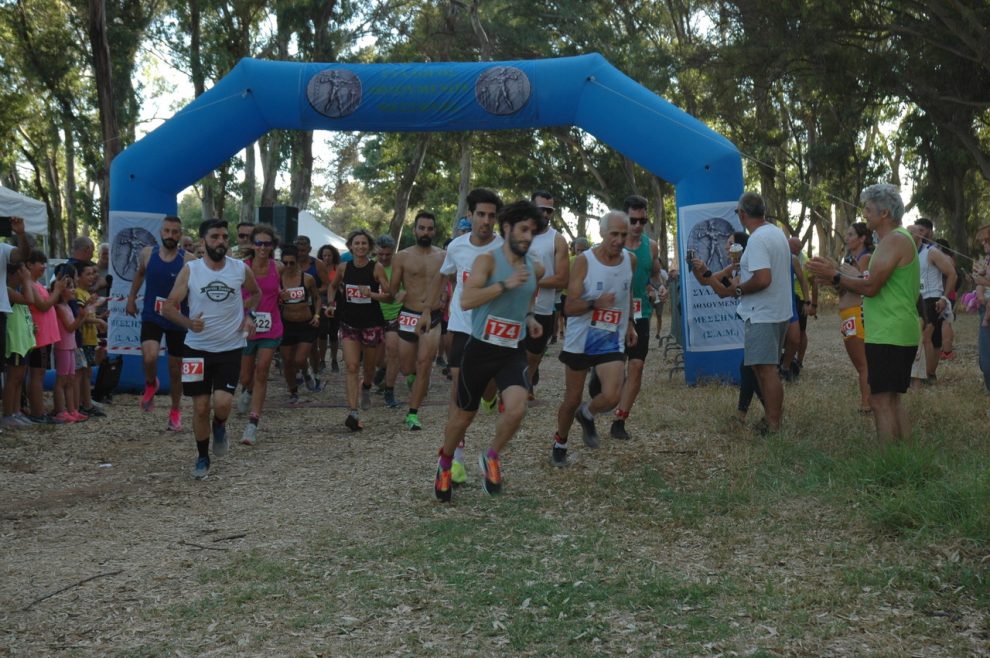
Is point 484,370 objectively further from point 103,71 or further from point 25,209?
point 103,71

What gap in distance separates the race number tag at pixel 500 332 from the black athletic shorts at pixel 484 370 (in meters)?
0.04

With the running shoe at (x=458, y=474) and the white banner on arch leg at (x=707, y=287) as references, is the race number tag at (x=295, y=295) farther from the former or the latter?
the running shoe at (x=458, y=474)

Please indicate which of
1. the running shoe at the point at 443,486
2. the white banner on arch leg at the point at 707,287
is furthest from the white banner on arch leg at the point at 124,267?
the running shoe at the point at 443,486

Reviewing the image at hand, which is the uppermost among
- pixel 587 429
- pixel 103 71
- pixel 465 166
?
pixel 465 166

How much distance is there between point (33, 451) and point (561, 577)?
6294 mm

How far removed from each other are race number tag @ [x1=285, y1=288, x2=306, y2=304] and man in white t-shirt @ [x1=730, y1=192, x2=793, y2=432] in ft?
17.5

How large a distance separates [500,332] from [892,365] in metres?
2.53

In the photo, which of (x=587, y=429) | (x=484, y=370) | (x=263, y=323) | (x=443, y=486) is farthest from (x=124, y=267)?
(x=484, y=370)

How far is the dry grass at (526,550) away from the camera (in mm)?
4418

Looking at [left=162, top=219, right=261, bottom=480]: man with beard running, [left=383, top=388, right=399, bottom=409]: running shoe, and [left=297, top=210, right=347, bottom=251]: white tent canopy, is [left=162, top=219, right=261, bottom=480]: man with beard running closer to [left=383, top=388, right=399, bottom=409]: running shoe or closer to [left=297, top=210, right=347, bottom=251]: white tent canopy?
[left=383, top=388, right=399, bottom=409]: running shoe

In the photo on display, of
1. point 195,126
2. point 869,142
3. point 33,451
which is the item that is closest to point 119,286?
point 195,126

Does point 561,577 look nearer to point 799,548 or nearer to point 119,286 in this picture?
point 799,548

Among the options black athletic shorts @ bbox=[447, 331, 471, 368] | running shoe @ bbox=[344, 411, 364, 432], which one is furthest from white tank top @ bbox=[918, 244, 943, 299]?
running shoe @ bbox=[344, 411, 364, 432]

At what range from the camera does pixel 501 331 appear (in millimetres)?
6750
